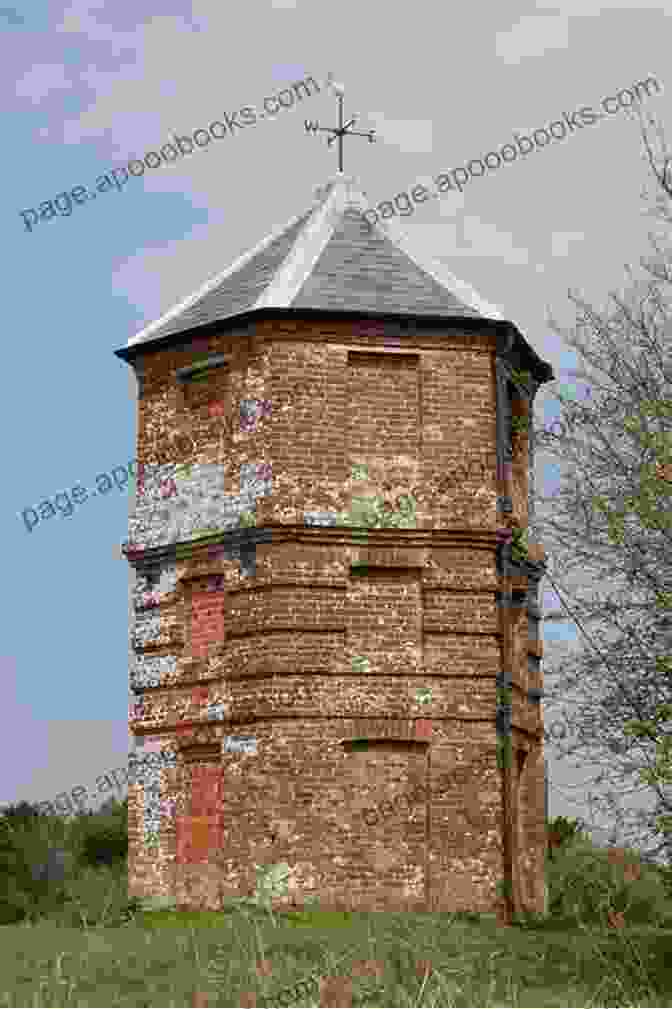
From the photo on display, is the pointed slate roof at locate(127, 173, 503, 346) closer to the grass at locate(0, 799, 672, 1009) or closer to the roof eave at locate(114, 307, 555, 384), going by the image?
the roof eave at locate(114, 307, 555, 384)

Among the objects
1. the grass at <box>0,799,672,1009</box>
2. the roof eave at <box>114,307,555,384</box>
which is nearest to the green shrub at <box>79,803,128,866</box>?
the grass at <box>0,799,672,1009</box>

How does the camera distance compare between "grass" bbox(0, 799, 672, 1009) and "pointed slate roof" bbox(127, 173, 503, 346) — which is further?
"pointed slate roof" bbox(127, 173, 503, 346)

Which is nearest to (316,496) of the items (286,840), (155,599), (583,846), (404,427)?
(404,427)

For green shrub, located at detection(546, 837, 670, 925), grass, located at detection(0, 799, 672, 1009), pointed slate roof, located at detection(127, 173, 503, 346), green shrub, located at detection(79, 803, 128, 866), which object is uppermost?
pointed slate roof, located at detection(127, 173, 503, 346)

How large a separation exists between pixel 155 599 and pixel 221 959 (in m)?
7.48

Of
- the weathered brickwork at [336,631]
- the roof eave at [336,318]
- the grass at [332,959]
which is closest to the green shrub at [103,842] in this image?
the grass at [332,959]

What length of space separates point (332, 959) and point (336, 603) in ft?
21.6

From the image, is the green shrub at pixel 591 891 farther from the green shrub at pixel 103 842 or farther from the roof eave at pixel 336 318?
the green shrub at pixel 103 842

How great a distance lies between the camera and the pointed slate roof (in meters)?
23.3

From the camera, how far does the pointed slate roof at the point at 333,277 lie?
76.5ft

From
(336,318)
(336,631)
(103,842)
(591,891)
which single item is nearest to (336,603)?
(336,631)

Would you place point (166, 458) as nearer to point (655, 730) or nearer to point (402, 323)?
point (402, 323)

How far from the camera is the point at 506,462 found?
23.4 m

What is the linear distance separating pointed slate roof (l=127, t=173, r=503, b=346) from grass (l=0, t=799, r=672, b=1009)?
842cm
